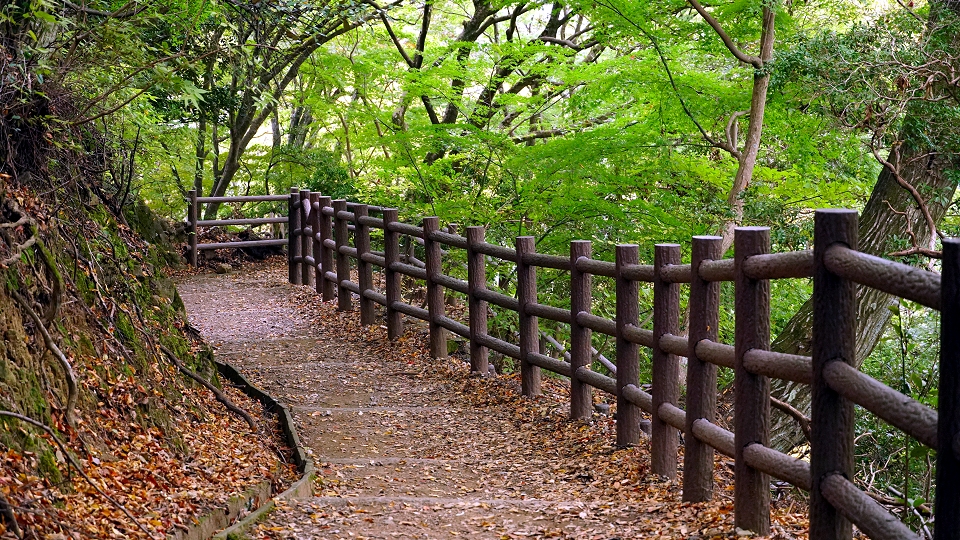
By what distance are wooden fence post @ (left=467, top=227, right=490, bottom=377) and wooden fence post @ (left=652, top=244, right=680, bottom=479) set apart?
2856 millimetres

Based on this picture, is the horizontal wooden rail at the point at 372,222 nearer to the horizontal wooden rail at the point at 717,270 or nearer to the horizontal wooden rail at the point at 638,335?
the horizontal wooden rail at the point at 638,335

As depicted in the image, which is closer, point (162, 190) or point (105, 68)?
point (105, 68)

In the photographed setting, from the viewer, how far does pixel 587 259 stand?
246 inches

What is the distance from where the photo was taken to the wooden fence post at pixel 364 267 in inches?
393

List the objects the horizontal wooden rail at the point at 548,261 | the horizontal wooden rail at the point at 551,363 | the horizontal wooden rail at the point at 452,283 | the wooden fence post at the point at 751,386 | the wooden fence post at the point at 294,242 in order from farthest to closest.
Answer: the wooden fence post at the point at 294,242, the horizontal wooden rail at the point at 452,283, the horizontal wooden rail at the point at 551,363, the horizontal wooden rail at the point at 548,261, the wooden fence post at the point at 751,386

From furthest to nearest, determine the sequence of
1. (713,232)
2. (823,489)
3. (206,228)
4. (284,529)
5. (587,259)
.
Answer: (206,228) < (713,232) < (587,259) < (284,529) < (823,489)

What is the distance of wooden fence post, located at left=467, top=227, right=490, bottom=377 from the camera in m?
7.85

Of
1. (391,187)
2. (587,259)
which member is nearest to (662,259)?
(587,259)

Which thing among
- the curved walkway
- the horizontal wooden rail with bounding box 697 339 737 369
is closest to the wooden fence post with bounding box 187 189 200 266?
the curved walkway

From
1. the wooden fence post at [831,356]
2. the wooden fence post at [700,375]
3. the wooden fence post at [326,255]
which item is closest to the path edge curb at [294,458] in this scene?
the wooden fence post at [700,375]

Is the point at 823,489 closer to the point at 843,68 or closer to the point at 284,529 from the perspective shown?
the point at 284,529

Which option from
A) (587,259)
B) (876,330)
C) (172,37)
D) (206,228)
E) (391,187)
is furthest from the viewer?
(206,228)

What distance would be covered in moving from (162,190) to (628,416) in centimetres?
1162

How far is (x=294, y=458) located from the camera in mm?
6008
